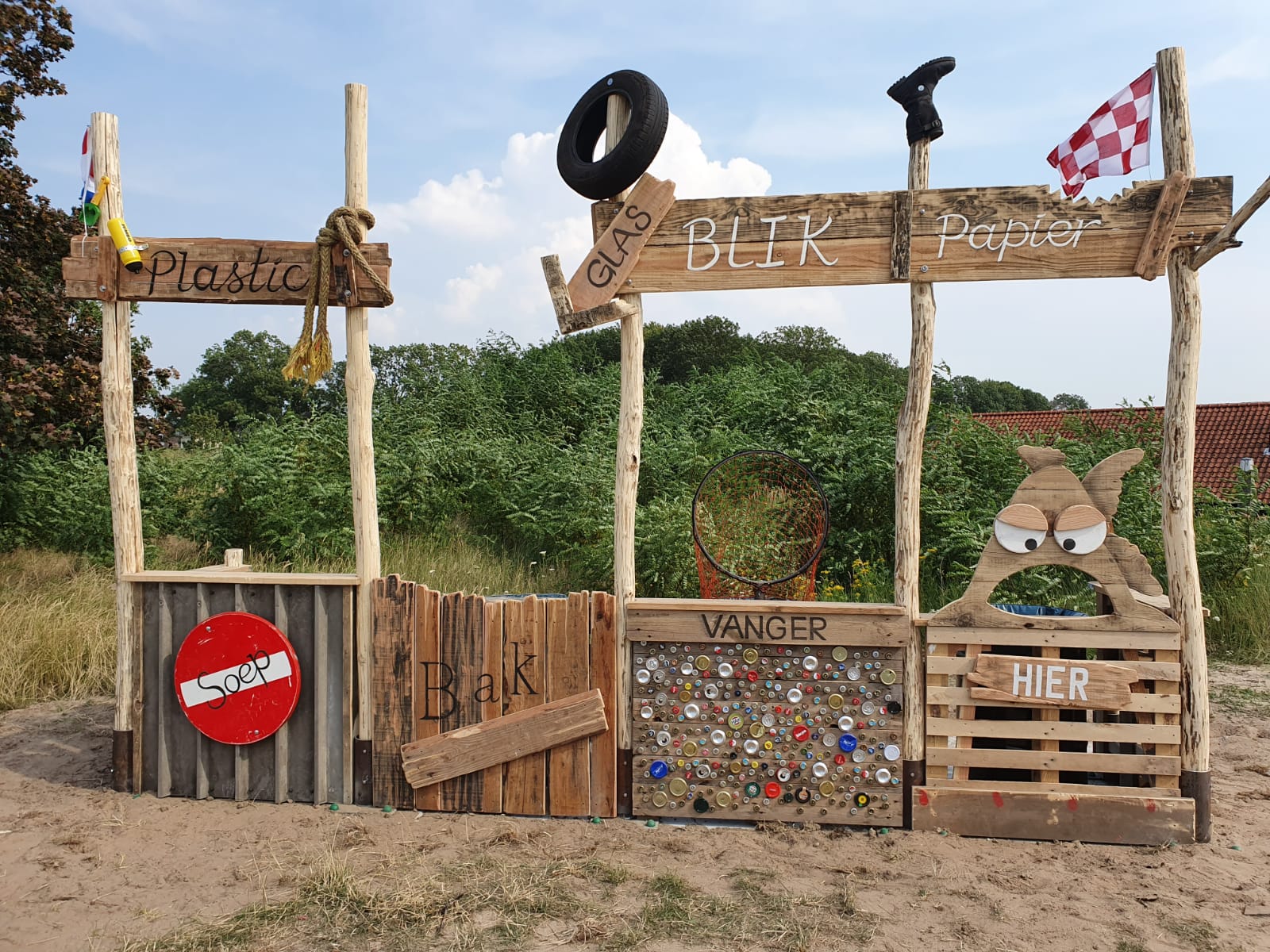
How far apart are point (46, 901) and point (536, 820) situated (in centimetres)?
217

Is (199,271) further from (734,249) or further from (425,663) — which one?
(734,249)

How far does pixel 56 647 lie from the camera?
696 cm

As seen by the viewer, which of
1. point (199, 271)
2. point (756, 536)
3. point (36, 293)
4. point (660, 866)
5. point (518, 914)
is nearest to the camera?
point (518, 914)

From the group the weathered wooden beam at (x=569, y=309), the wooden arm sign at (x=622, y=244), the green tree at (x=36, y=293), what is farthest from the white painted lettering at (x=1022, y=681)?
the green tree at (x=36, y=293)

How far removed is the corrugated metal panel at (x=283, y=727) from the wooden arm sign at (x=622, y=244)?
2.08 meters

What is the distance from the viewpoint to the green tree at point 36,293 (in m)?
8.98

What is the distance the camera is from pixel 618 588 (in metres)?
4.72

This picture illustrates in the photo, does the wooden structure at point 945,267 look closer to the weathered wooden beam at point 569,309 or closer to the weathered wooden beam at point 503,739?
the weathered wooden beam at point 569,309

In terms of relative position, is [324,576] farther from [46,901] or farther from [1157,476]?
[1157,476]

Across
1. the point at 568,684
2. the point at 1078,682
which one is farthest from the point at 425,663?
the point at 1078,682

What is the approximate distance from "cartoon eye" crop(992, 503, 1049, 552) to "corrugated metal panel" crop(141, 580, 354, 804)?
3.46 metres

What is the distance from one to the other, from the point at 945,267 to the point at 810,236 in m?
0.70

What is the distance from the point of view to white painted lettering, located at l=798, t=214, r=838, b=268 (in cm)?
459

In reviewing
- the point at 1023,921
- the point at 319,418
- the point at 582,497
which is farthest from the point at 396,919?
the point at 319,418
